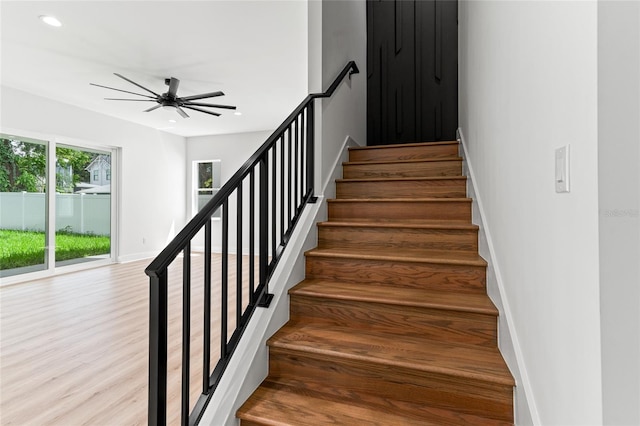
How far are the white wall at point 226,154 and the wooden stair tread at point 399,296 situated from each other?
217 inches

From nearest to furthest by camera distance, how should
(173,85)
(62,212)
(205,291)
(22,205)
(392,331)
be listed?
(205,291)
(392,331)
(173,85)
(22,205)
(62,212)

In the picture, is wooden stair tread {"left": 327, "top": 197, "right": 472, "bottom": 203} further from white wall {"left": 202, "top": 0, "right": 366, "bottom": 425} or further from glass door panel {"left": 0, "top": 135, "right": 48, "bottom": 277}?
glass door panel {"left": 0, "top": 135, "right": 48, "bottom": 277}

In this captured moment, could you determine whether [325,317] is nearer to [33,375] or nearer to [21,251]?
[33,375]

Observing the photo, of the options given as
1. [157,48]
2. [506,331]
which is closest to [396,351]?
[506,331]

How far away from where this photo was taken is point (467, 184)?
2.46 meters

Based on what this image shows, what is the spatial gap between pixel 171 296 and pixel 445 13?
466 centimetres

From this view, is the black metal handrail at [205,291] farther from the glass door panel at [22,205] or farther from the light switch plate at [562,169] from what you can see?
the glass door panel at [22,205]

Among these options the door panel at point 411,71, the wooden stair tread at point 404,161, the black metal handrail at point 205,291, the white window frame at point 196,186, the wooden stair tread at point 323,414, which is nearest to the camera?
the black metal handrail at point 205,291

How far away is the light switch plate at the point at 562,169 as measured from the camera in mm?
801

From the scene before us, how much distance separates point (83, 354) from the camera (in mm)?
2512

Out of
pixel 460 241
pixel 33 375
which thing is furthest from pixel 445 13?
pixel 33 375

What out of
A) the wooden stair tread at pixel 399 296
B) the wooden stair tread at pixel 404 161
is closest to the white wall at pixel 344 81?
the wooden stair tread at pixel 404 161

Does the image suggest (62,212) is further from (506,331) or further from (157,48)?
(506,331)

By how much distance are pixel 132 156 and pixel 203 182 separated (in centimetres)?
173
